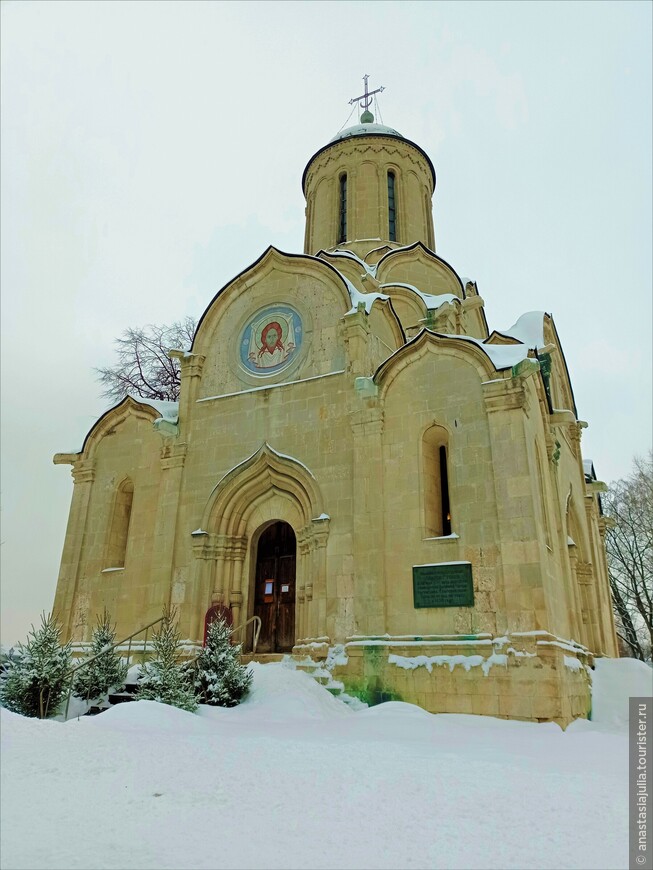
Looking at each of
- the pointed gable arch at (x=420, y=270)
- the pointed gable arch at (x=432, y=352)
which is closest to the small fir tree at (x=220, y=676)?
the pointed gable arch at (x=432, y=352)

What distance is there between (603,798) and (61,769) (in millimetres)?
4603

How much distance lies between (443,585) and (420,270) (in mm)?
10558

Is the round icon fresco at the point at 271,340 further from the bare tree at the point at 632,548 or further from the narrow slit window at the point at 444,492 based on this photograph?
the bare tree at the point at 632,548

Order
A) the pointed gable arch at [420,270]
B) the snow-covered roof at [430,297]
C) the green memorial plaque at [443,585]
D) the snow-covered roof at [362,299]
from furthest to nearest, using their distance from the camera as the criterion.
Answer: the pointed gable arch at [420,270]
the snow-covered roof at [430,297]
the snow-covered roof at [362,299]
the green memorial plaque at [443,585]

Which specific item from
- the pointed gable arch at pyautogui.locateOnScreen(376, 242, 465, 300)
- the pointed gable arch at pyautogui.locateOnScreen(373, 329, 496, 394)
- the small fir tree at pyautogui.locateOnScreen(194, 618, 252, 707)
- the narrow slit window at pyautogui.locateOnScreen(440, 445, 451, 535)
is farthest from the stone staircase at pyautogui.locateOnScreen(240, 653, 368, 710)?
the pointed gable arch at pyautogui.locateOnScreen(376, 242, 465, 300)

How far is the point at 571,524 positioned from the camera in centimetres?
1652

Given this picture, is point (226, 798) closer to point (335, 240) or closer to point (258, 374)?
point (258, 374)

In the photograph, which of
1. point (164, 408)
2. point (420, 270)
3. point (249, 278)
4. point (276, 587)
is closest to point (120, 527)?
point (164, 408)

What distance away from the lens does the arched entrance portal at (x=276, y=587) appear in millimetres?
13086

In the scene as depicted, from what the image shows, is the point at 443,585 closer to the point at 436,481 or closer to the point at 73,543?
the point at 436,481

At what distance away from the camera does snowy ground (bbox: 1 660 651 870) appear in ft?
13.3

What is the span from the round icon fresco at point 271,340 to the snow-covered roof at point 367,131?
9.29 meters

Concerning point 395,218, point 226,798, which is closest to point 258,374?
point 395,218

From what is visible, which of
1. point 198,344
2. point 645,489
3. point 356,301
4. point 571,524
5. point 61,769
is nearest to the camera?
point 61,769
